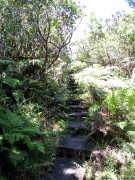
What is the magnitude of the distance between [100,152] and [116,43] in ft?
21.5

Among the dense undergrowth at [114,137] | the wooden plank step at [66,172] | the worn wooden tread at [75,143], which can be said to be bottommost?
the wooden plank step at [66,172]

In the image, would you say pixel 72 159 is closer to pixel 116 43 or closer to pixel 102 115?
pixel 102 115

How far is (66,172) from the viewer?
2883mm

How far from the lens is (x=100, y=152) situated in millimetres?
2957

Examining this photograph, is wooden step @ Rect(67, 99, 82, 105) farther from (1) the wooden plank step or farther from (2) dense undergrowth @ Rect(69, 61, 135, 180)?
(1) the wooden plank step

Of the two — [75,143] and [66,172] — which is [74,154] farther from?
[66,172]

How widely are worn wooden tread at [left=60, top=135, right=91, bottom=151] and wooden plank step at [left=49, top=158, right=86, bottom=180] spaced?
40 cm

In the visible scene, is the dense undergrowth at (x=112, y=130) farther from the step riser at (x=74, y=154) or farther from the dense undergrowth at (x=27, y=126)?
the dense undergrowth at (x=27, y=126)

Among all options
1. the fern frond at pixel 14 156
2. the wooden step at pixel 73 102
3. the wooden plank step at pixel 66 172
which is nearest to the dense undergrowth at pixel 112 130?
the wooden plank step at pixel 66 172

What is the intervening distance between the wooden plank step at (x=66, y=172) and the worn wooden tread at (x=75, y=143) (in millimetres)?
403

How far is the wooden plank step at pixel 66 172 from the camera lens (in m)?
2.68

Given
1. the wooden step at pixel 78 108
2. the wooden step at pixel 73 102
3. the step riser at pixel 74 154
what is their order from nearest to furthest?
the step riser at pixel 74 154 → the wooden step at pixel 78 108 → the wooden step at pixel 73 102

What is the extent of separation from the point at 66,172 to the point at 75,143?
0.98 metres

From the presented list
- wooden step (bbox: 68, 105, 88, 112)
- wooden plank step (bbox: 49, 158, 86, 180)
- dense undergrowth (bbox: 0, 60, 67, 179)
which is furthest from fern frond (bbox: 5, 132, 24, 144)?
wooden step (bbox: 68, 105, 88, 112)
